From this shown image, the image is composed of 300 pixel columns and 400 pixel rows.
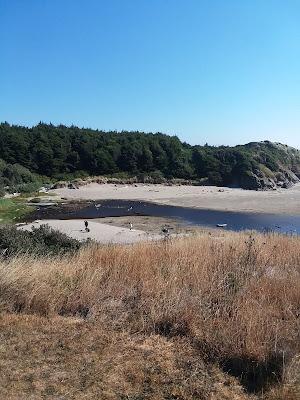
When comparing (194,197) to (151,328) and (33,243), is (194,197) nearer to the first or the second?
(33,243)

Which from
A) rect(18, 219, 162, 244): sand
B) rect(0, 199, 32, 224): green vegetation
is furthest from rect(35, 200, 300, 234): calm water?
rect(18, 219, 162, 244): sand

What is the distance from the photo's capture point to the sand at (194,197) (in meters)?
47.4

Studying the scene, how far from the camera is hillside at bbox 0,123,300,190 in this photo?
7462 centimetres

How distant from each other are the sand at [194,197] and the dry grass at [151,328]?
38978 millimetres

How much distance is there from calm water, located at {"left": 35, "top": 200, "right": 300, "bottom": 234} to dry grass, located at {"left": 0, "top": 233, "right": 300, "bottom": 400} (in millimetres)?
27685

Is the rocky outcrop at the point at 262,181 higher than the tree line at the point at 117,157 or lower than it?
lower

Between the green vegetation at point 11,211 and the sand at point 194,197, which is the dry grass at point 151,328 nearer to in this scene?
the green vegetation at point 11,211

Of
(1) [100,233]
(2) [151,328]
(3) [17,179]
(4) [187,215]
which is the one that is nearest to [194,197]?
(4) [187,215]

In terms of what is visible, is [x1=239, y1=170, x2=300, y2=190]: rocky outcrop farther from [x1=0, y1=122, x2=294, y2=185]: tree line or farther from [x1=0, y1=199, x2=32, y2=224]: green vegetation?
[x1=0, y1=199, x2=32, y2=224]: green vegetation

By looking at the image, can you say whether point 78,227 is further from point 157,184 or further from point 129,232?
point 157,184

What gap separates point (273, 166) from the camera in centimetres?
8125

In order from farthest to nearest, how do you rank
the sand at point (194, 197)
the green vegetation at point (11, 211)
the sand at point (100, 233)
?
the sand at point (194, 197) < the green vegetation at point (11, 211) < the sand at point (100, 233)

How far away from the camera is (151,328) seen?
16.0ft

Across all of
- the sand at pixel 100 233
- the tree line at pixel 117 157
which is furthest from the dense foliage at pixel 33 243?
the tree line at pixel 117 157
